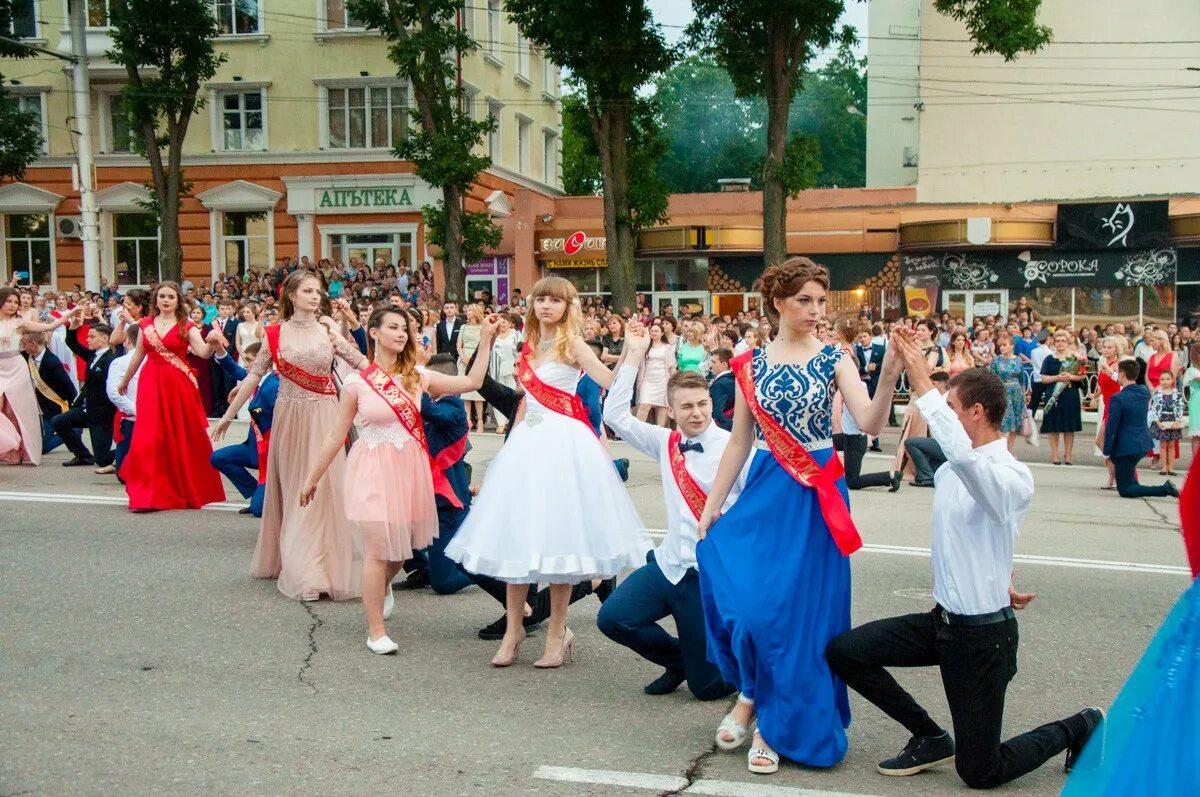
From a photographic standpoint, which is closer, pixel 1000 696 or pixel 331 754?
pixel 1000 696

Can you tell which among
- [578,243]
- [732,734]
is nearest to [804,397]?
[732,734]

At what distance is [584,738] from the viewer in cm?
508

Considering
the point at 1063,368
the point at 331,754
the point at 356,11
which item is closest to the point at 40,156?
the point at 356,11

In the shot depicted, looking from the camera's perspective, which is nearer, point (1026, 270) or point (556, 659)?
point (556, 659)

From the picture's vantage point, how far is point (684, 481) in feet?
17.8

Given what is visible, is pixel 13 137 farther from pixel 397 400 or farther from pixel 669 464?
pixel 669 464

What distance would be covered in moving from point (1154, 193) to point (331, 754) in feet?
116

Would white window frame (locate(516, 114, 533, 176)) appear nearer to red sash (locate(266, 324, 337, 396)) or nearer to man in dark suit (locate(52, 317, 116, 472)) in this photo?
man in dark suit (locate(52, 317, 116, 472))

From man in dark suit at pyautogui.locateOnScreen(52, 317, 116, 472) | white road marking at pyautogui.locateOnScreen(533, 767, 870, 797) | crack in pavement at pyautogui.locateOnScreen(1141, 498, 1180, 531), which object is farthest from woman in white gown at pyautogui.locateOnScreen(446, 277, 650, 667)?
man in dark suit at pyautogui.locateOnScreen(52, 317, 116, 472)

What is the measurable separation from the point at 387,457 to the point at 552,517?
1.10m

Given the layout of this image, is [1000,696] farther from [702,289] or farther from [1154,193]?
[1154,193]

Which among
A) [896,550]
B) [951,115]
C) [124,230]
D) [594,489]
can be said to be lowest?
[896,550]

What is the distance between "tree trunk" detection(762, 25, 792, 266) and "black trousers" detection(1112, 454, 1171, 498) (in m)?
15.0

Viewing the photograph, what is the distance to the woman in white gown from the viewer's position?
5.80 metres
